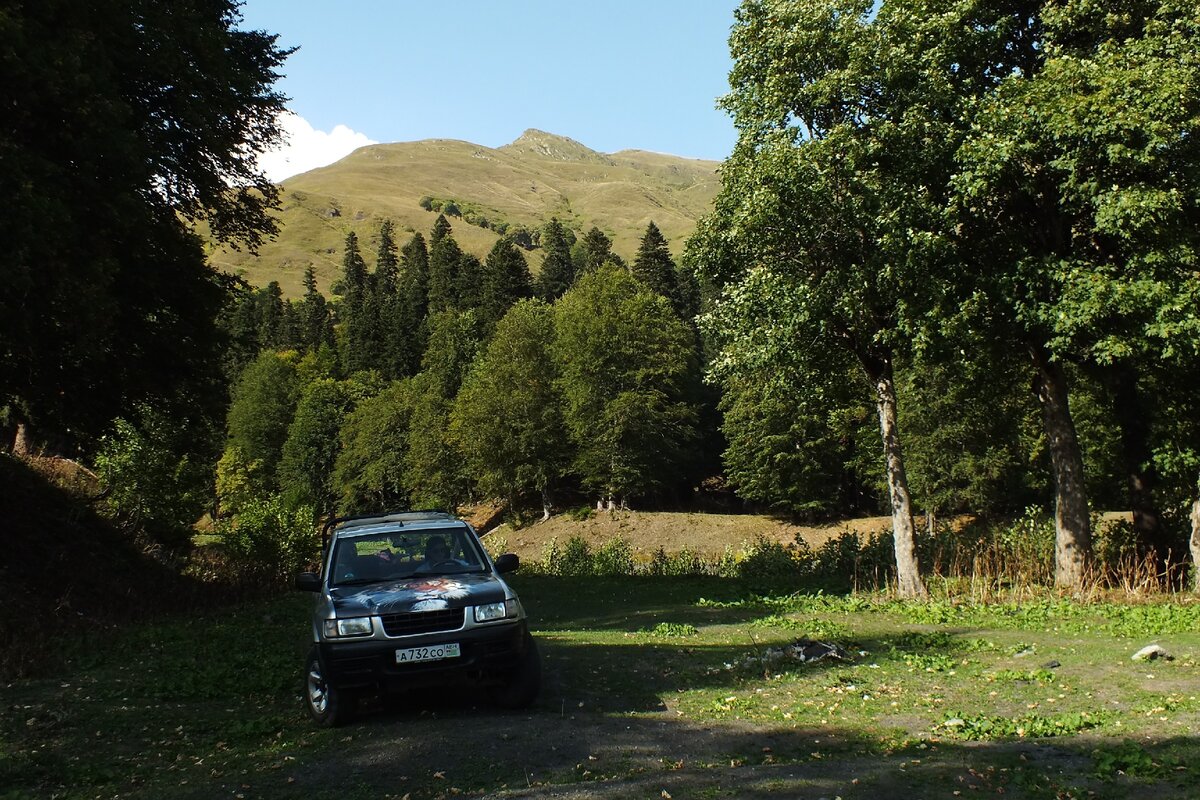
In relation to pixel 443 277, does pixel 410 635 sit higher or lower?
lower

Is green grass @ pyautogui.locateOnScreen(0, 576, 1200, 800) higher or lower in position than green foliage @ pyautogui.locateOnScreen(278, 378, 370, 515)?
lower

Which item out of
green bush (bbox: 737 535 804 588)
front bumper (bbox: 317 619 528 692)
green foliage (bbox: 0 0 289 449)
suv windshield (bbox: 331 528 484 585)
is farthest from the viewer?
green bush (bbox: 737 535 804 588)

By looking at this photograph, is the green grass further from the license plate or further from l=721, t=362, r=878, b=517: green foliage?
l=721, t=362, r=878, b=517: green foliage

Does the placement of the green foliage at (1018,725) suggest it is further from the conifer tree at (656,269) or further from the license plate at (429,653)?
the conifer tree at (656,269)

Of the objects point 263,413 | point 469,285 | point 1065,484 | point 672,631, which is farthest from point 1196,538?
point 263,413

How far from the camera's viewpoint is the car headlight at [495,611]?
8.26 metres

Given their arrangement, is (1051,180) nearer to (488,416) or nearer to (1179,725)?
(1179,725)

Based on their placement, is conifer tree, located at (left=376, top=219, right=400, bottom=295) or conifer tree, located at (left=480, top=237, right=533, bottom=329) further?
conifer tree, located at (left=376, top=219, right=400, bottom=295)

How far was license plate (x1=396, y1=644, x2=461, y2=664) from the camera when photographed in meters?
7.97

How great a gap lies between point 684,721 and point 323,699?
343cm

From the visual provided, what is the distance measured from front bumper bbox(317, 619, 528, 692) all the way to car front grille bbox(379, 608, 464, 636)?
0.26ft

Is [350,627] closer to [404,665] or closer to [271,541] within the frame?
[404,665]

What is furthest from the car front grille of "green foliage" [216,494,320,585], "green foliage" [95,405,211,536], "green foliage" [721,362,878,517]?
"green foliage" [721,362,878,517]

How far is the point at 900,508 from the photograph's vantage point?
17.7m
